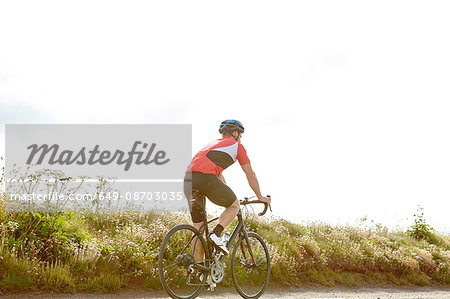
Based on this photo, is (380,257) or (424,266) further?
(424,266)

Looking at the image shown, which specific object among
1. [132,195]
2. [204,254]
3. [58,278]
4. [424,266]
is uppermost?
[132,195]

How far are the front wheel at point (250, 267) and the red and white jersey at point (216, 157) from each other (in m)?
1.67

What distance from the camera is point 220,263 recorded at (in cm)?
677

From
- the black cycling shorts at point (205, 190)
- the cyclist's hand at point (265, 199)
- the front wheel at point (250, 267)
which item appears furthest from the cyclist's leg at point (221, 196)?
the front wheel at point (250, 267)

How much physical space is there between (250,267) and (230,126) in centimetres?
274

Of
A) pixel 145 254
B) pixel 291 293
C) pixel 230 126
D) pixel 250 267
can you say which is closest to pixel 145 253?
pixel 145 254

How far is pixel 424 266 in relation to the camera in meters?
14.3

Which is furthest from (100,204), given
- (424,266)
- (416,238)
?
(416,238)

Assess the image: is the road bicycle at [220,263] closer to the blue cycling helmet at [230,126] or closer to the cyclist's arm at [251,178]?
the cyclist's arm at [251,178]

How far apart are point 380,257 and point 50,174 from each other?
10.3m

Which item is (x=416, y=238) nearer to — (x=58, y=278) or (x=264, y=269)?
(x=264, y=269)

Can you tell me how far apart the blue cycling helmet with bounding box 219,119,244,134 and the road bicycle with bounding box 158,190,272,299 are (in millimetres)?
1216

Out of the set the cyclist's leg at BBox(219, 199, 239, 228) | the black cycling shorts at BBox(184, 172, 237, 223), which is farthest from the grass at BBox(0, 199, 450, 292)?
the cyclist's leg at BBox(219, 199, 239, 228)

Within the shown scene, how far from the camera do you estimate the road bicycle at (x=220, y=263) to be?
6.42 metres
